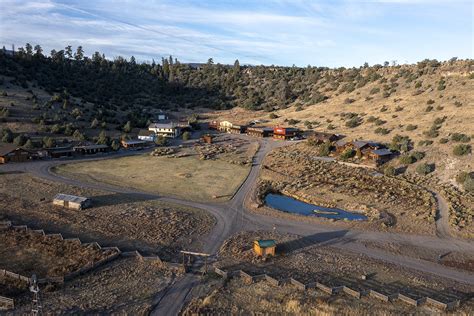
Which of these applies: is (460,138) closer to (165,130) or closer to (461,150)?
(461,150)

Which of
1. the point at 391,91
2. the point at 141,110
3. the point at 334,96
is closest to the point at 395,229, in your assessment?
the point at 391,91

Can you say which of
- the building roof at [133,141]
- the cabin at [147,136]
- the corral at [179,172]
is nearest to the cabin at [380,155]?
the corral at [179,172]

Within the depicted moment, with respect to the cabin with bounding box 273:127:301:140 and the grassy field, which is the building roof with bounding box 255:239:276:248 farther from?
the cabin with bounding box 273:127:301:140

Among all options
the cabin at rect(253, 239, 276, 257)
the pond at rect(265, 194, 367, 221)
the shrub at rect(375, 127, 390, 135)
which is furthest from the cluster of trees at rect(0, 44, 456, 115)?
the cabin at rect(253, 239, 276, 257)

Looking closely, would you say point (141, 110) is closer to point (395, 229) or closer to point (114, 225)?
point (114, 225)

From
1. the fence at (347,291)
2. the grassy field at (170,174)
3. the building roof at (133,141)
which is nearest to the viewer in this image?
the fence at (347,291)

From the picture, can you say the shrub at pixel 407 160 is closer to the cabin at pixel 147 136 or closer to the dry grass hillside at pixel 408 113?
the dry grass hillside at pixel 408 113
